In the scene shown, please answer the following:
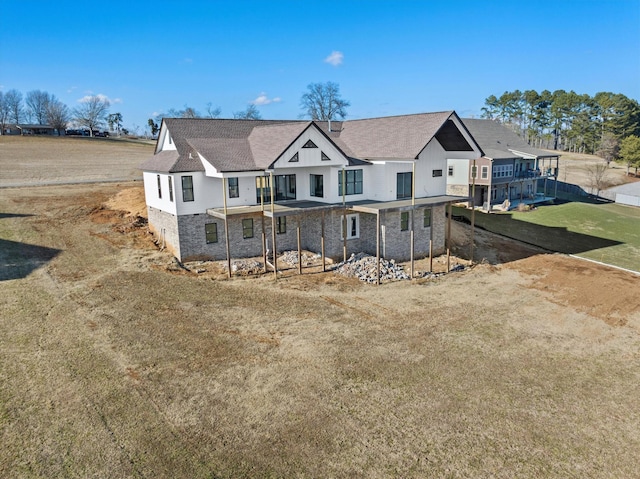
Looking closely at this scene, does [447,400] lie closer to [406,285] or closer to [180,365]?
[180,365]

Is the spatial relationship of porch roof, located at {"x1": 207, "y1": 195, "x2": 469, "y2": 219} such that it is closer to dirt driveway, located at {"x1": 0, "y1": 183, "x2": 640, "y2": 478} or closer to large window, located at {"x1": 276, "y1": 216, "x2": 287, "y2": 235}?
large window, located at {"x1": 276, "y1": 216, "x2": 287, "y2": 235}

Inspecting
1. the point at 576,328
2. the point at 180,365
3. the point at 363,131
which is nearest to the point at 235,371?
the point at 180,365

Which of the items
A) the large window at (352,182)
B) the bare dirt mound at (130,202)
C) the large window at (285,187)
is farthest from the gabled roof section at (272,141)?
→ the bare dirt mound at (130,202)

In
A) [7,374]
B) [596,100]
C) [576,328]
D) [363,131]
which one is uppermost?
[596,100]

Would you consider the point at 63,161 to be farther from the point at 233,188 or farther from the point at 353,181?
the point at 353,181

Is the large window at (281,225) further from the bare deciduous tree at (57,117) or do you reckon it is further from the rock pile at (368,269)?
the bare deciduous tree at (57,117)

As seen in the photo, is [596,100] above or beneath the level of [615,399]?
above

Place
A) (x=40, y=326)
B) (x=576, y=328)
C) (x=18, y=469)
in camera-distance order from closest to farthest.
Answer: (x=18, y=469) → (x=40, y=326) → (x=576, y=328)
